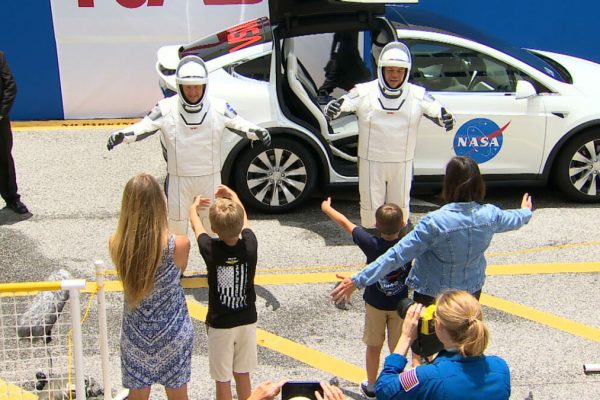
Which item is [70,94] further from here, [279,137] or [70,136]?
[279,137]

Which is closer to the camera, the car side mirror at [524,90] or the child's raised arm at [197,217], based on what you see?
the child's raised arm at [197,217]

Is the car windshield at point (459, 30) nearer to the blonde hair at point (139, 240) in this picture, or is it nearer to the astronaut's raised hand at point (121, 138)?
the astronaut's raised hand at point (121, 138)

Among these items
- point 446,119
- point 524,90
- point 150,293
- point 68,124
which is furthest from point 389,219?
point 68,124

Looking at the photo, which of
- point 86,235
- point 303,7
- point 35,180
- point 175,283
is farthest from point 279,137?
point 175,283

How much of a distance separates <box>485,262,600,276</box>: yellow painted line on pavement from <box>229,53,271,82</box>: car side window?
2722mm

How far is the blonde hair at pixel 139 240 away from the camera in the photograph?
383cm

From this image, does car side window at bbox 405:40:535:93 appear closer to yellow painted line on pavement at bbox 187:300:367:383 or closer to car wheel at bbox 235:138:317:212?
car wheel at bbox 235:138:317:212

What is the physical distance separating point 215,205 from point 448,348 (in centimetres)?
154

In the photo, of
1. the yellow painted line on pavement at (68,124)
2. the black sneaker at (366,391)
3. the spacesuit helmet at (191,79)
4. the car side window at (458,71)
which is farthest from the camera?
the yellow painted line on pavement at (68,124)

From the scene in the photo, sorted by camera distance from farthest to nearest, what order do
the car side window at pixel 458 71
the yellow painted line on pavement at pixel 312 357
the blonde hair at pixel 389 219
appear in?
1. the car side window at pixel 458 71
2. the yellow painted line on pavement at pixel 312 357
3. the blonde hair at pixel 389 219

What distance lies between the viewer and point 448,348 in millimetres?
3115

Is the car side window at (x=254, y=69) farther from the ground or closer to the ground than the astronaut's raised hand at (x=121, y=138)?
farther from the ground

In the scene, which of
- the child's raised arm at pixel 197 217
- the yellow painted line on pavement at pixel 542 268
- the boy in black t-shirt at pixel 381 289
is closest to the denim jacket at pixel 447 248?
the boy in black t-shirt at pixel 381 289

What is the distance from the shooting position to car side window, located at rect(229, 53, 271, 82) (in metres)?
7.54
